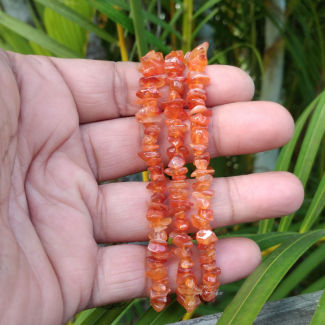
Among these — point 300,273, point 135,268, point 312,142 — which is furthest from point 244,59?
point 135,268

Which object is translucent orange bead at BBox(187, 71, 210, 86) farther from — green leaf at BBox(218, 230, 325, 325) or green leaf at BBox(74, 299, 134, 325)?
green leaf at BBox(74, 299, 134, 325)

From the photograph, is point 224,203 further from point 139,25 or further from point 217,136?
point 139,25

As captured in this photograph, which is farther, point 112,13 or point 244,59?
point 244,59

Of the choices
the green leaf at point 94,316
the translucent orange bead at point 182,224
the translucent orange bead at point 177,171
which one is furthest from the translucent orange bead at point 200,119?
the green leaf at point 94,316

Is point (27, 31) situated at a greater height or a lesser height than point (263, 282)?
greater

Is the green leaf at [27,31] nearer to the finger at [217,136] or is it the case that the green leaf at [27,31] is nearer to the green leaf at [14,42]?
the green leaf at [14,42]

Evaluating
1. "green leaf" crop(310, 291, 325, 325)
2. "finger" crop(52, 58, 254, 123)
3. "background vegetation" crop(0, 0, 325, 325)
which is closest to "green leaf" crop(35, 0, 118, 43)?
"background vegetation" crop(0, 0, 325, 325)

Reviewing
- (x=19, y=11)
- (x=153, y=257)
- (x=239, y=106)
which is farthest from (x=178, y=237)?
(x=19, y=11)
